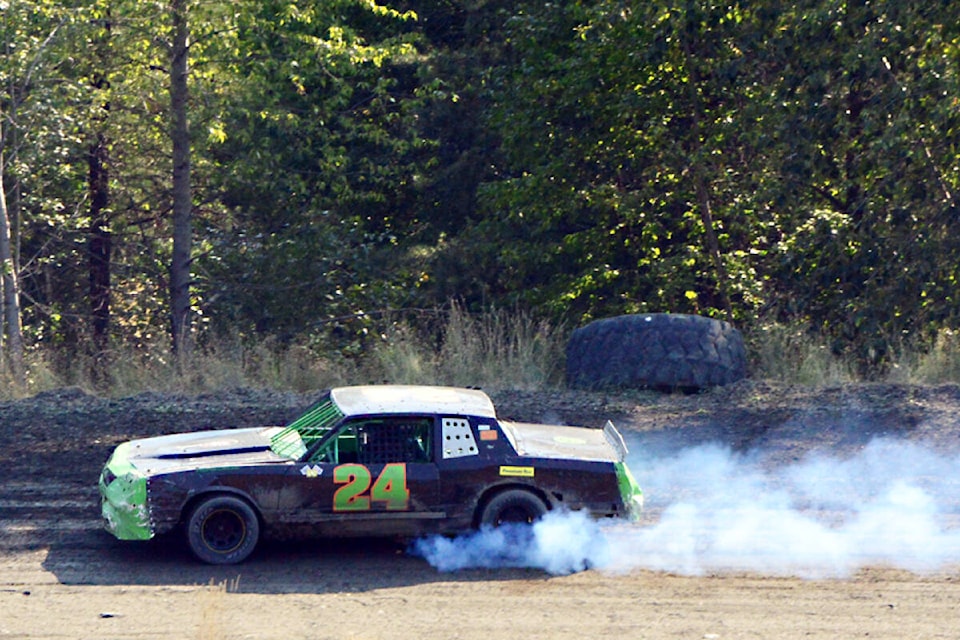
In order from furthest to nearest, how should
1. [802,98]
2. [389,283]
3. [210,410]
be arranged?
[389,283]
[802,98]
[210,410]

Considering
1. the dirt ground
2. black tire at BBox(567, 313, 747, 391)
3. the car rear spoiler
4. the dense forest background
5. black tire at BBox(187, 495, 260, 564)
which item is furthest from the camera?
the dense forest background

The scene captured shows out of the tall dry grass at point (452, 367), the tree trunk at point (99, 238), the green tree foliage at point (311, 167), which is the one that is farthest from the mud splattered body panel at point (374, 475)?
the tree trunk at point (99, 238)

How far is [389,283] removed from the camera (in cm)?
2075

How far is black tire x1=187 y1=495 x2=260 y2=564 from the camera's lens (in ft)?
28.8

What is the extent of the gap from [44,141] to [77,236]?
3.38 meters

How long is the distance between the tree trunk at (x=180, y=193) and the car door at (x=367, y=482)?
10575 millimetres

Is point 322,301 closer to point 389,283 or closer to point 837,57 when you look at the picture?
A: point 389,283

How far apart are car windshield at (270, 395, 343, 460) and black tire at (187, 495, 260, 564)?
1.84 ft

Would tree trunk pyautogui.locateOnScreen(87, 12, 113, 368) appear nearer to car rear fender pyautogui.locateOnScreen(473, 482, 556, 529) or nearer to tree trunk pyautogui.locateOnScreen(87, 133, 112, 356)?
tree trunk pyautogui.locateOnScreen(87, 133, 112, 356)

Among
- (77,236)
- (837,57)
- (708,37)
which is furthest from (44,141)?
(837,57)

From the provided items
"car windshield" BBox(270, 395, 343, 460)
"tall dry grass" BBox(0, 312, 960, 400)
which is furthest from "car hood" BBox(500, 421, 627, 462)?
"tall dry grass" BBox(0, 312, 960, 400)

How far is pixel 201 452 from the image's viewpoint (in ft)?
30.4

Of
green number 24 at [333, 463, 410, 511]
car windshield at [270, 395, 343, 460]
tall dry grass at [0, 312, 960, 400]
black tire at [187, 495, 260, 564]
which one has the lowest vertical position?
black tire at [187, 495, 260, 564]

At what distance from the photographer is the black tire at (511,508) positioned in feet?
29.7
